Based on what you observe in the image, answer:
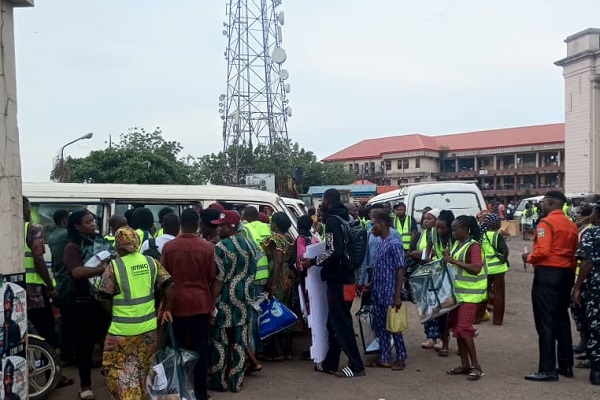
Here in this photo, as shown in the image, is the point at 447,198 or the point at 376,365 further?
the point at 447,198

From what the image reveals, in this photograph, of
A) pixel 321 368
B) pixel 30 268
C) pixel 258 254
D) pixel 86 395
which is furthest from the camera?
pixel 321 368

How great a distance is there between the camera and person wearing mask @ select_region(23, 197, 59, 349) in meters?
5.58

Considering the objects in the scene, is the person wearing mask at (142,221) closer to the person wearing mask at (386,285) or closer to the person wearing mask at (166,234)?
the person wearing mask at (166,234)

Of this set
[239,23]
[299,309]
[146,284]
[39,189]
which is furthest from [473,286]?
[239,23]

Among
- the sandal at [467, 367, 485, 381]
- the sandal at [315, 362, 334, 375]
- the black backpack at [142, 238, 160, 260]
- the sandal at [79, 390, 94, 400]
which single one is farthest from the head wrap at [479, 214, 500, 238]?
the sandal at [79, 390, 94, 400]

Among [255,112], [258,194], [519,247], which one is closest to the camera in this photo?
[258,194]

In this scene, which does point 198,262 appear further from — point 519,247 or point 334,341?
point 519,247

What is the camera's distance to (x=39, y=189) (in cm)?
729

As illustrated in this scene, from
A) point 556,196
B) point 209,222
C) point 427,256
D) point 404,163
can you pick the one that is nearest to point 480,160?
point 404,163

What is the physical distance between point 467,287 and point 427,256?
2481mm

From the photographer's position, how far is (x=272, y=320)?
6.26 metres

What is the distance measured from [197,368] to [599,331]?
382 centimetres

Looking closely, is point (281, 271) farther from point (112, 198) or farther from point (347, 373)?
point (112, 198)

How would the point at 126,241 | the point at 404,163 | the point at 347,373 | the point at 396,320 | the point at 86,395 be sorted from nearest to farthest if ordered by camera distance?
the point at 126,241
the point at 86,395
the point at 347,373
the point at 396,320
the point at 404,163
